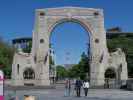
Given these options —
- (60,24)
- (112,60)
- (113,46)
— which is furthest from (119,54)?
(113,46)

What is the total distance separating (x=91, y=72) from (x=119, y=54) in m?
4.62

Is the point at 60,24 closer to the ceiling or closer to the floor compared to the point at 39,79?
closer to the ceiling

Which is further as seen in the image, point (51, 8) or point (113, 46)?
point (113, 46)

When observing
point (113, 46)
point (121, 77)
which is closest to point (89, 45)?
point (121, 77)

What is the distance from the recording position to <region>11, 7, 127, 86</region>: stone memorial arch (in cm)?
5894

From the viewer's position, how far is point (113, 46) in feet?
332

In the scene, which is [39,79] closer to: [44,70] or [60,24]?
[44,70]

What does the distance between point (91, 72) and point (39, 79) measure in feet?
23.1

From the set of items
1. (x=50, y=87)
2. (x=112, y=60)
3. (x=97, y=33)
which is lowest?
(x=50, y=87)

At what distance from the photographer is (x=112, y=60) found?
5916 cm

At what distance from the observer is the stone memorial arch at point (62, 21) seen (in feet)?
193

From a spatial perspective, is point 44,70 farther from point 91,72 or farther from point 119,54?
point 119,54

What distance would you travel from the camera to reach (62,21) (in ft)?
195

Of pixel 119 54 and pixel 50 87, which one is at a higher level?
pixel 119 54
